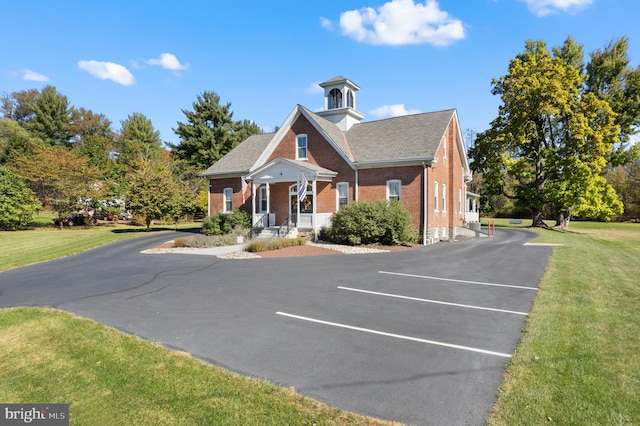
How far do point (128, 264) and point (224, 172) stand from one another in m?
14.9

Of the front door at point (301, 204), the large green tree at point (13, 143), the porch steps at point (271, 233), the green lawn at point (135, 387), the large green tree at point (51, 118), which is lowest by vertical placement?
the green lawn at point (135, 387)

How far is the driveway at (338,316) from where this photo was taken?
4461 mm

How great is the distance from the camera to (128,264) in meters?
14.2

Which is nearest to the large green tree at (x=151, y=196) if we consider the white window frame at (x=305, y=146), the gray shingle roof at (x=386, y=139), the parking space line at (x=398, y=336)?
the gray shingle roof at (x=386, y=139)

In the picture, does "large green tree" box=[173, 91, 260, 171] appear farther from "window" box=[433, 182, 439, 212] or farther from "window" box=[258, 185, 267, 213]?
"window" box=[433, 182, 439, 212]

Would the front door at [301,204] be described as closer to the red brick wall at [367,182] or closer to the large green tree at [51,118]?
the red brick wall at [367,182]

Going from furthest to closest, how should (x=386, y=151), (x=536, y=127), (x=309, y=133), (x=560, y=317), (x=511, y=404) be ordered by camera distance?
(x=536, y=127), (x=309, y=133), (x=386, y=151), (x=560, y=317), (x=511, y=404)

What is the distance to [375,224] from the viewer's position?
1944 centimetres

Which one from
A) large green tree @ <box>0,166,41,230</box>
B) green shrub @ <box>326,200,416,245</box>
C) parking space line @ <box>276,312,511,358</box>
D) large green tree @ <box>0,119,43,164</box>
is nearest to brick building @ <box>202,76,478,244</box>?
green shrub @ <box>326,200,416,245</box>

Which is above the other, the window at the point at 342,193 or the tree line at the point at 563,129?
the tree line at the point at 563,129

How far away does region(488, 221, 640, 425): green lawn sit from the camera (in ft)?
12.4

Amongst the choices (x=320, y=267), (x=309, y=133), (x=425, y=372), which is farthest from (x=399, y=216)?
(x=425, y=372)

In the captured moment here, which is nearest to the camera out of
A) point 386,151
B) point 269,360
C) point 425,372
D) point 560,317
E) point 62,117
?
point 425,372

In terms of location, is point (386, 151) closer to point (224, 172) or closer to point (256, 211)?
point (256, 211)
